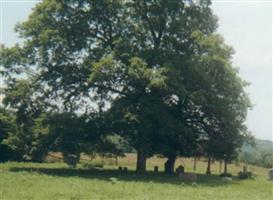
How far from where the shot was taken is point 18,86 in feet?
155

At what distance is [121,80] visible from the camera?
46.2m

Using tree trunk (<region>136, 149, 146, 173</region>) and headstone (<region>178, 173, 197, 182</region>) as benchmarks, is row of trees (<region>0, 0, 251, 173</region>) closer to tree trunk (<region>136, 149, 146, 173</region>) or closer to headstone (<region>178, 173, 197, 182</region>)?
tree trunk (<region>136, 149, 146, 173</region>)

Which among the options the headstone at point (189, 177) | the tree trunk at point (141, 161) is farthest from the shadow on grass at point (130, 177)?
the tree trunk at point (141, 161)

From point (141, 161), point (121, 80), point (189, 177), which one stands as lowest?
point (189, 177)

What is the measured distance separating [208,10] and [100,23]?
33.9ft

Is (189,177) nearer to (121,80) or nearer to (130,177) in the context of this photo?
(130,177)

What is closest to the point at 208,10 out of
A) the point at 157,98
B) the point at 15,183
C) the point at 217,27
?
the point at 217,27

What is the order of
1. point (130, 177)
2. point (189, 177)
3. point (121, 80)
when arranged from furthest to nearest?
1. point (121, 80)
2. point (189, 177)
3. point (130, 177)

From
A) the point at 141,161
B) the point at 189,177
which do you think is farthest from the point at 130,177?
the point at 141,161

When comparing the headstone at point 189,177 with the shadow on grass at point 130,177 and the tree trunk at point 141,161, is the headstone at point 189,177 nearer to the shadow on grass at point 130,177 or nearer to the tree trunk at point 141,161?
the shadow on grass at point 130,177

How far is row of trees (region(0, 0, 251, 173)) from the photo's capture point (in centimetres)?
4606

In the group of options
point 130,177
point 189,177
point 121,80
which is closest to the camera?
point 130,177

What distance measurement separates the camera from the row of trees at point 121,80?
46.1 metres

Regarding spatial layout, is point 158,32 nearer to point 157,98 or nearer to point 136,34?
point 136,34
